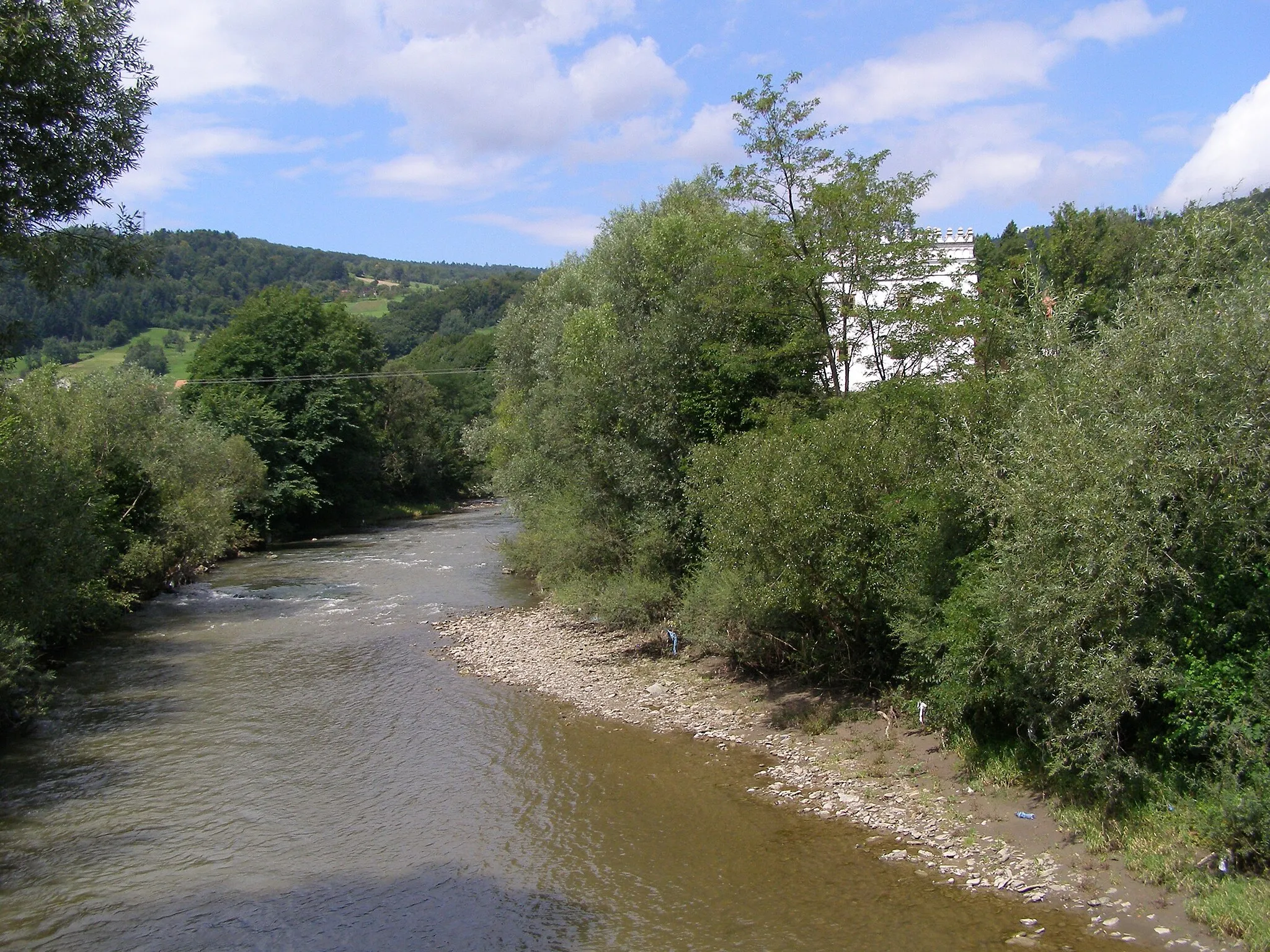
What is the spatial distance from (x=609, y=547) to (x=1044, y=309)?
13.4m

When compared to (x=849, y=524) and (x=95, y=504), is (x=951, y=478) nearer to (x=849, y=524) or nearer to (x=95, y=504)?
(x=849, y=524)

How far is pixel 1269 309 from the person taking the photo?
10.4 m

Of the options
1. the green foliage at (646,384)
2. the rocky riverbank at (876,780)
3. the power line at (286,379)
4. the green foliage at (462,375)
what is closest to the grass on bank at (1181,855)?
the rocky riverbank at (876,780)

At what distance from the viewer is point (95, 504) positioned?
2377cm

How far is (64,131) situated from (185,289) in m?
99.8

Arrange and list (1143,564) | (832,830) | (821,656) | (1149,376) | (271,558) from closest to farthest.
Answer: (1143,564) < (1149,376) < (832,830) < (821,656) < (271,558)

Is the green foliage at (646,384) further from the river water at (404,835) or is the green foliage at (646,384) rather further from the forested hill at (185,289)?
the forested hill at (185,289)

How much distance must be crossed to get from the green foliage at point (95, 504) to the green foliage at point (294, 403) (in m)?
4.26

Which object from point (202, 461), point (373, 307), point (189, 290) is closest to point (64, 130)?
point (202, 461)

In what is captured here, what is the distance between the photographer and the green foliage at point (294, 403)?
164 ft

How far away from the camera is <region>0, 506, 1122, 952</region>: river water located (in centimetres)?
1059

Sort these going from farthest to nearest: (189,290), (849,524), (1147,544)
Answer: (189,290) → (849,524) → (1147,544)

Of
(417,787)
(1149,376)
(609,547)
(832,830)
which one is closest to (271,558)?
(609,547)

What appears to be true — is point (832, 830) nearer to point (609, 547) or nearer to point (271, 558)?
point (609, 547)
